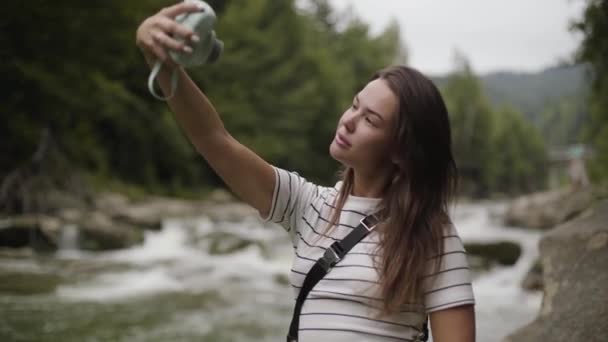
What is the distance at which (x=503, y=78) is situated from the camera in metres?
171

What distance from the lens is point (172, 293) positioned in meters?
8.80

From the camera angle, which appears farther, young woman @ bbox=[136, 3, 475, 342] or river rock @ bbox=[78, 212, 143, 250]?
river rock @ bbox=[78, 212, 143, 250]

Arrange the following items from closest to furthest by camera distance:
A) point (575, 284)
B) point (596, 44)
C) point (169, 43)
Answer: point (169, 43) → point (575, 284) → point (596, 44)

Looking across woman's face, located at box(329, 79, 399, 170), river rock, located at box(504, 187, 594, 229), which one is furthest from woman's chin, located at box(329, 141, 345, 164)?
river rock, located at box(504, 187, 594, 229)

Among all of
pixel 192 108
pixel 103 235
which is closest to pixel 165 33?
pixel 192 108

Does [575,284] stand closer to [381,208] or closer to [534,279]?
[381,208]

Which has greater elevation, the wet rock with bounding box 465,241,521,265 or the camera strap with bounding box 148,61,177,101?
the wet rock with bounding box 465,241,521,265

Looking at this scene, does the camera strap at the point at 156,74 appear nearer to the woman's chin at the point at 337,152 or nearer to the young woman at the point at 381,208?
the young woman at the point at 381,208

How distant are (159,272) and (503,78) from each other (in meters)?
173

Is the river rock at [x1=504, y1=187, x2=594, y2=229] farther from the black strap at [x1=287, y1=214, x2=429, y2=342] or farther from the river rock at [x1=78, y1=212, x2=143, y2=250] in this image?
the black strap at [x1=287, y1=214, x2=429, y2=342]

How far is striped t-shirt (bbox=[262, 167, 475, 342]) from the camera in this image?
4.86ft

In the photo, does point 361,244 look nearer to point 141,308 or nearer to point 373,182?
point 373,182

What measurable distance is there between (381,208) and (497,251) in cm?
1050

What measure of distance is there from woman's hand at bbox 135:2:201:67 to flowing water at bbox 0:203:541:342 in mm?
4427
